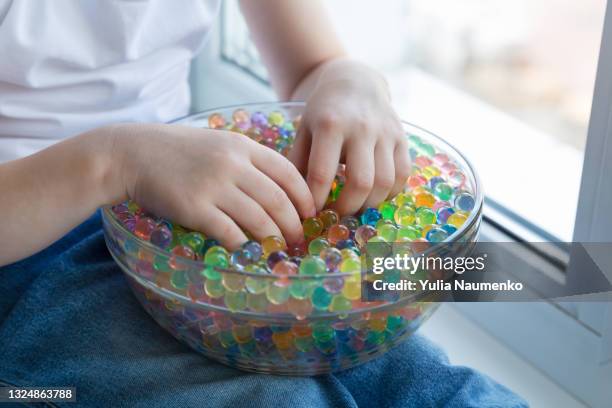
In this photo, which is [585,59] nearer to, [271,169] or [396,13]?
[396,13]

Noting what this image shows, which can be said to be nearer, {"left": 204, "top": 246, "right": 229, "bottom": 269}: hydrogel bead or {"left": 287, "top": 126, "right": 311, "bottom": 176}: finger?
{"left": 204, "top": 246, "right": 229, "bottom": 269}: hydrogel bead

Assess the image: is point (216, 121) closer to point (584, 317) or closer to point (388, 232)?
point (388, 232)

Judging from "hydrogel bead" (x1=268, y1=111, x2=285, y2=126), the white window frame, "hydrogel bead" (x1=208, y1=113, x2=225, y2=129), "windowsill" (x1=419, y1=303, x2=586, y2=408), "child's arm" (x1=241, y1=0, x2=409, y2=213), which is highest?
"child's arm" (x1=241, y1=0, x2=409, y2=213)

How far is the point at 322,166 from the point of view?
63cm

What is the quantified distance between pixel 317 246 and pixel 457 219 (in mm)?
113

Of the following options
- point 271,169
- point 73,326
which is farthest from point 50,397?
point 271,169

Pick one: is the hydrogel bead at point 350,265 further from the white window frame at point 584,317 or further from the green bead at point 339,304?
the white window frame at point 584,317

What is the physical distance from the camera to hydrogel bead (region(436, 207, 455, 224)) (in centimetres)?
63

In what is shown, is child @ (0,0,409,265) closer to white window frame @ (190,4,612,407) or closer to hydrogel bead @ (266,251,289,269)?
hydrogel bead @ (266,251,289,269)

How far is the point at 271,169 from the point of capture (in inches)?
24.1

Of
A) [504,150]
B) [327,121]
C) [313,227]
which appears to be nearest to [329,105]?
[327,121]

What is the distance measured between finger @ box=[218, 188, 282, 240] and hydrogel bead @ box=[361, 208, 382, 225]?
7cm

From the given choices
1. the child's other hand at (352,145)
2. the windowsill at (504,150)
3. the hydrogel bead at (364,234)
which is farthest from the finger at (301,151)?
the windowsill at (504,150)

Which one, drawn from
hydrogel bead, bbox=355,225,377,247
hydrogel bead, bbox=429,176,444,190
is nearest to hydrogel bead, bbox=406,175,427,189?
hydrogel bead, bbox=429,176,444,190
